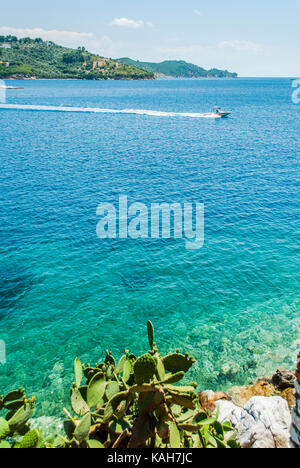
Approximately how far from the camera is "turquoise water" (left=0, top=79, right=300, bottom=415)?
20.7m

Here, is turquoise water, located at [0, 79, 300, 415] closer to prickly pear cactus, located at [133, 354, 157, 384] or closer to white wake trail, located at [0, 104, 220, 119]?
prickly pear cactus, located at [133, 354, 157, 384]

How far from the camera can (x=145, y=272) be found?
2859 cm

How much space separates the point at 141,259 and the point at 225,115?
9806cm

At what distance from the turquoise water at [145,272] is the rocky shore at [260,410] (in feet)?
4.73

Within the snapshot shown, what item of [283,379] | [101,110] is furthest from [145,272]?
[101,110]

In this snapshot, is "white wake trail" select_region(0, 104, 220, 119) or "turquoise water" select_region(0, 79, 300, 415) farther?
"white wake trail" select_region(0, 104, 220, 119)

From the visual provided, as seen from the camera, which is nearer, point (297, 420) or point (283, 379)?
point (297, 420)

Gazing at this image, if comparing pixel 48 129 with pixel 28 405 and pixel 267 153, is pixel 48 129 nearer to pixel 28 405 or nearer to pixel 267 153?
pixel 267 153

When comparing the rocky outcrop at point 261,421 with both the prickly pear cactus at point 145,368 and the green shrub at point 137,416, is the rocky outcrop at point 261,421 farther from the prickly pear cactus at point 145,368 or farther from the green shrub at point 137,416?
the prickly pear cactus at point 145,368

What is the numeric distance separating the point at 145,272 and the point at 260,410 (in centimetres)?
1605

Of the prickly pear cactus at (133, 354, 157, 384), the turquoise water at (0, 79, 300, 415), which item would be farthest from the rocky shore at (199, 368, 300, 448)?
the prickly pear cactus at (133, 354, 157, 384)

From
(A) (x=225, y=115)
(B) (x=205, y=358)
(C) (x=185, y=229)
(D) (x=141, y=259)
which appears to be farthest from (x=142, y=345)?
(A) (x=225, y=115)

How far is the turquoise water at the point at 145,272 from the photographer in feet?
68.0

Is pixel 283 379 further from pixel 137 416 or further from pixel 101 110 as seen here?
pixel 101 110
